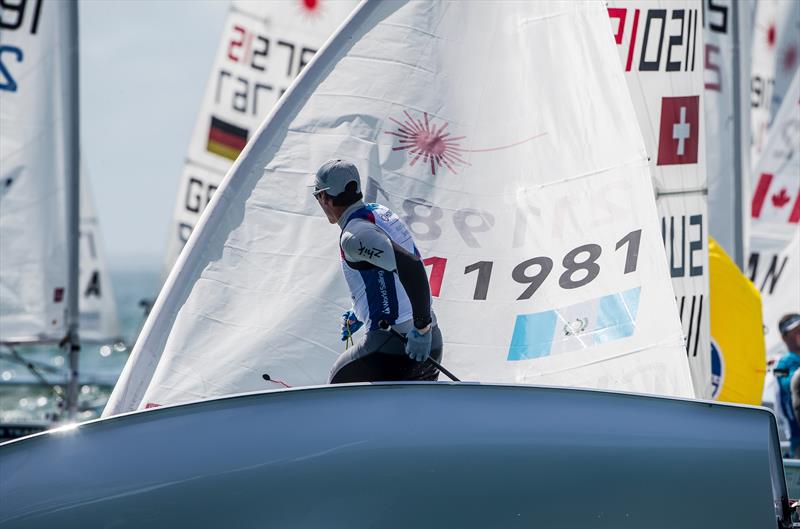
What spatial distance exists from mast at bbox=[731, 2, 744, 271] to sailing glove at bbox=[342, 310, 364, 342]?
5665 millimetres

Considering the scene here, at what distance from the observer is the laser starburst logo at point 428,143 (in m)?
5.18

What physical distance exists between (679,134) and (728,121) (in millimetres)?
2842

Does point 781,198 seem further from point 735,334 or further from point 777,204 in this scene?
point 735,334

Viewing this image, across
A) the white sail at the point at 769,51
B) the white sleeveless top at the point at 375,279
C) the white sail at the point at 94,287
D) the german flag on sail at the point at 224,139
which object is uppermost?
the white sail at the point at 769,51

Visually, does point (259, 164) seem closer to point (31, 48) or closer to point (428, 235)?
point (428, 235)

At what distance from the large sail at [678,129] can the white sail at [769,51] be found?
7947mm

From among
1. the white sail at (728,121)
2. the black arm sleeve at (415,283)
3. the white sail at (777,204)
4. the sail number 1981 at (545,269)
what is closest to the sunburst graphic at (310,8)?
the white sail at (728,121)

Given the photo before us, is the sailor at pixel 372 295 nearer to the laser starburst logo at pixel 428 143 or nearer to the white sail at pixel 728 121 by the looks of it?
the laser starburst logo at pixel 428 143

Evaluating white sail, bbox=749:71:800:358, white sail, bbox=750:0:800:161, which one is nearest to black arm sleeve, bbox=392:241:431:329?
white sail, bbox=749:71:800:358

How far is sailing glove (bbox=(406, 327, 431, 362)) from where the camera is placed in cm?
412

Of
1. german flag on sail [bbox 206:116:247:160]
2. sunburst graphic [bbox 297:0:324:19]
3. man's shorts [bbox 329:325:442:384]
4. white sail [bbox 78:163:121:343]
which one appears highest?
sunburst graphic [bbox 297:0:324:19]

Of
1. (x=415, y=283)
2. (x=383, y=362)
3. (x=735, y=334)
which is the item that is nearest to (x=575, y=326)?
(x=383, y=362)

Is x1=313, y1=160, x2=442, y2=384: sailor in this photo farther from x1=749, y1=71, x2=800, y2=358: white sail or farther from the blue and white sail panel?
x1=749, y1=71, x2=800, y2=358: white sail

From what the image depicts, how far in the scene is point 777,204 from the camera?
1185 cm
